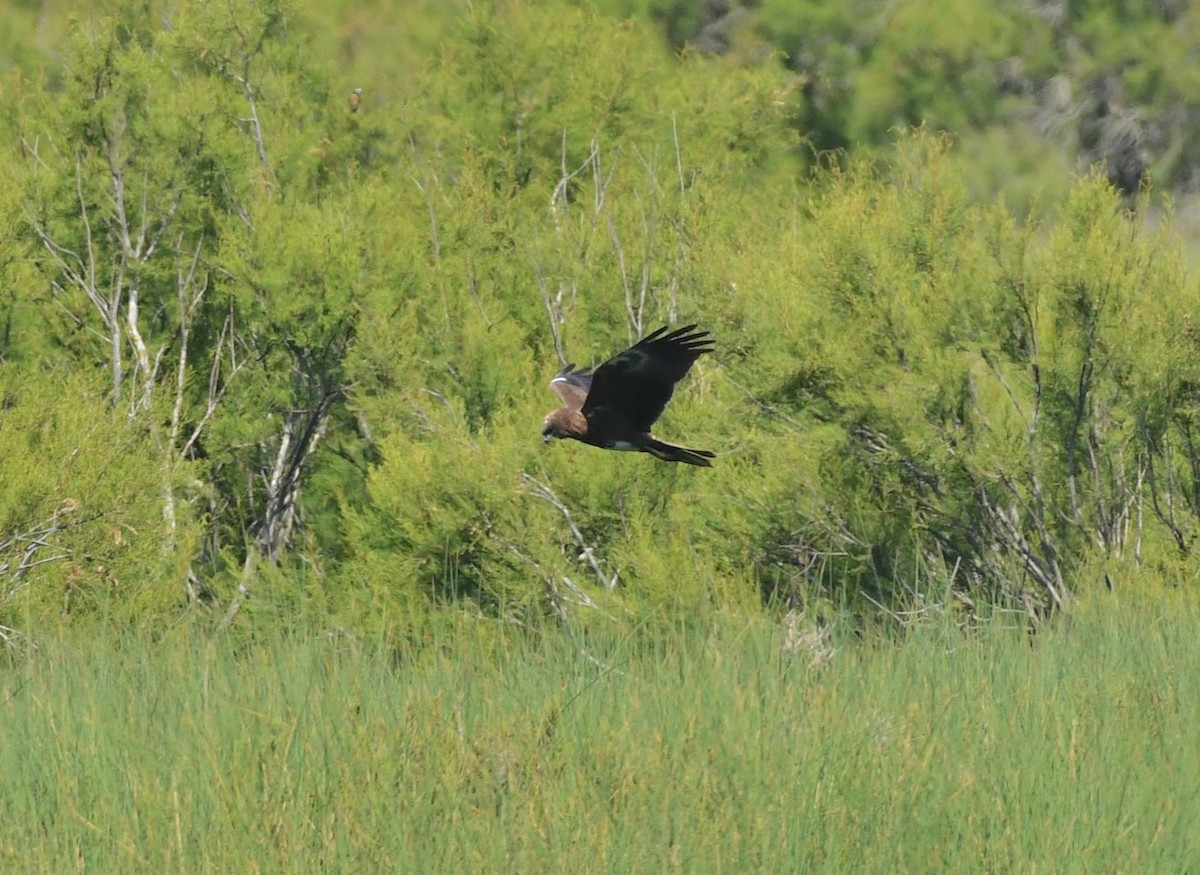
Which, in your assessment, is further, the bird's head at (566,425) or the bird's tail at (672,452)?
the bird's head at (566,425)

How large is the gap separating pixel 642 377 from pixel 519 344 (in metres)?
8.47

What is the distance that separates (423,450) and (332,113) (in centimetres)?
704

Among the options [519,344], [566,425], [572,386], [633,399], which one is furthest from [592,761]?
[519,344]

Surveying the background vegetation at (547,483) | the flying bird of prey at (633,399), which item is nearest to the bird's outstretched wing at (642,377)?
the flying bird of prey at (633,399)

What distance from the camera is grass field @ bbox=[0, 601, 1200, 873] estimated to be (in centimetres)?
487

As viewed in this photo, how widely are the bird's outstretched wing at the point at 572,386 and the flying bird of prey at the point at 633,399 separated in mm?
39

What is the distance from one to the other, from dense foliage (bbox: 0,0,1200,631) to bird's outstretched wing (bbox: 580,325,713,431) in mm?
1495

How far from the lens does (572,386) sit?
8156 millimetres

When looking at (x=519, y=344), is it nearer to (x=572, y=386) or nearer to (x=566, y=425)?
(x=572, y=386)

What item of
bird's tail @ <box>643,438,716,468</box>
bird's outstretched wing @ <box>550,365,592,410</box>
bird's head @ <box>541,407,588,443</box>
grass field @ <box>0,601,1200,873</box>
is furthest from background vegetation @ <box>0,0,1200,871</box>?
bird's outstretched wing @ <box>550,365,592,410</box>

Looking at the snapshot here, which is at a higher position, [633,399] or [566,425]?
[633,399]

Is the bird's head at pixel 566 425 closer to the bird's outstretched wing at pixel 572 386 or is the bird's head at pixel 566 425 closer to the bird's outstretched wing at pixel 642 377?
the bird's outstretched wing at pixel 572 386

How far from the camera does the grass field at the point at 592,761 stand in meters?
4.87

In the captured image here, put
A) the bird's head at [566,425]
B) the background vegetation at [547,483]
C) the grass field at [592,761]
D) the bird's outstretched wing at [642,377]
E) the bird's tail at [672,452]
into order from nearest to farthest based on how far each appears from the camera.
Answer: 1. the grass field at [592,761]
2. the background vegetation at [547,483]
3. the bird's outstretched wing at [642,377]
4. the bird's tail at [672,452]
5. the bird's head at [566,425]
